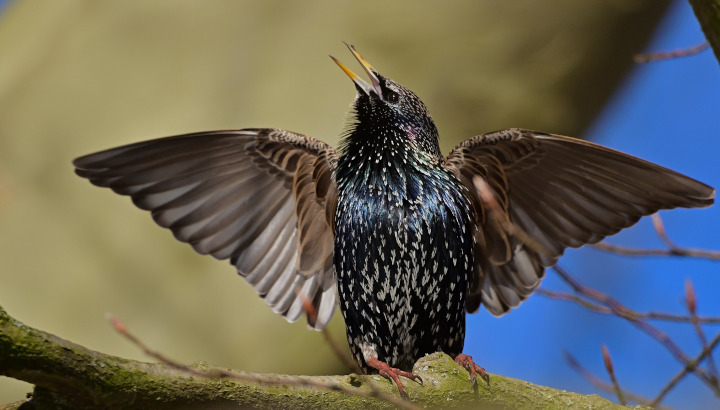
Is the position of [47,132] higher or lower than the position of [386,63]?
lower

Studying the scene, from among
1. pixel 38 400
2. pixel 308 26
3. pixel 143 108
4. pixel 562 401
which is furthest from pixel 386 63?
pixel 38 400

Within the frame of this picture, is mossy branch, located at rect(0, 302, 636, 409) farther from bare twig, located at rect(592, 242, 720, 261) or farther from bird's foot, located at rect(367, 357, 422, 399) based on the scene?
bare twig, located at rect(592, 242, 720, 261)

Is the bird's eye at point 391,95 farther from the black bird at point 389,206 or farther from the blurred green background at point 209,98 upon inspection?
the blurred green background at point 209,98

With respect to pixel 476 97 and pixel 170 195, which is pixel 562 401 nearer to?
pixel 170 195

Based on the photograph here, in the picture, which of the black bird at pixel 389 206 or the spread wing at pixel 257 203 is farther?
the spread wing at pixel 257 203

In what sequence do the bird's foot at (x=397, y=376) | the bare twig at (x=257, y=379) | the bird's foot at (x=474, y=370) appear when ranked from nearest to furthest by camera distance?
the bare twig at (x=257, y=379) → the bird's foot at (x=397, y=376) → the bird's foot at (x=474, y=370)

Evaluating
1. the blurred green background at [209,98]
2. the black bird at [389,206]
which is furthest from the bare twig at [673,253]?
the blurred green background at [209,98]

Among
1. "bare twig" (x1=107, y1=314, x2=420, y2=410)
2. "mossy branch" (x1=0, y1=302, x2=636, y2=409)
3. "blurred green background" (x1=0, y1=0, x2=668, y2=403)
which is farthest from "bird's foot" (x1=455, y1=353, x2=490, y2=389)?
"blurred green background" (x1=0, y1=0, x2=668, y2=403)
